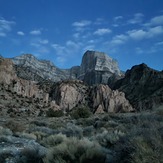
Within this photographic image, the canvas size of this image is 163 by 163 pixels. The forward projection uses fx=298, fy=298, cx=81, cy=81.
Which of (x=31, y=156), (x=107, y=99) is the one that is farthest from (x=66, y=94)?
(x=31, y=156)

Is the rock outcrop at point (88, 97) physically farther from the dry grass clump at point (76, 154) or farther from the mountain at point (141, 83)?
the dry grass clump at point (76, 154)

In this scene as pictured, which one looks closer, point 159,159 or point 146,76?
point 159,159

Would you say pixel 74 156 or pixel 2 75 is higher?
pixel 2 75

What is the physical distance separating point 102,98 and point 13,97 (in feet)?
169

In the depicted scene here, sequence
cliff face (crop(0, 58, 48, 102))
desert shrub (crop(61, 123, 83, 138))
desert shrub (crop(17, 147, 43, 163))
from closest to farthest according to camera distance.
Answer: desert shrub (crop(17, 147, 43, 163)) → desert shrub (crop(61, 123, 83, 138)) → cliff face (crop(0, 58, 48, 102))

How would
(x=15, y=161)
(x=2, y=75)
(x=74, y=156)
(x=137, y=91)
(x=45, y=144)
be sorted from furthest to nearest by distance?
(x=137, y=91) < (x=2, y=75) < (x=45, y=144) < (x=15, y=161) < (x=74, y=156)

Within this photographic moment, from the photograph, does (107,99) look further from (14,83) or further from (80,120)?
(80,120)

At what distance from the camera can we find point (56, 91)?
4729 inches

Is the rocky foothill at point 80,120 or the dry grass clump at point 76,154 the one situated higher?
the rocky foothill at point 80,120

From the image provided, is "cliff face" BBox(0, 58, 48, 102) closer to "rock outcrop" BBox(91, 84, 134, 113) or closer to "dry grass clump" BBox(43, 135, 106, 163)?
"rock outcrop" BBox(91, 84, 134, 113)

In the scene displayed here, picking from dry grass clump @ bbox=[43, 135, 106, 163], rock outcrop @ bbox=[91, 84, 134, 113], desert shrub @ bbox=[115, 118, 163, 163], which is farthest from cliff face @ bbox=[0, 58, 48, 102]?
desert shrub @ bbox=[115, 118, 163, 163]

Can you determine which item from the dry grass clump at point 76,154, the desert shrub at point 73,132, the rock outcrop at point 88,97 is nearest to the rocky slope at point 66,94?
the rock outcrop at point 88,97

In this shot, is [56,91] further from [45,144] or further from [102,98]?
[45,144]

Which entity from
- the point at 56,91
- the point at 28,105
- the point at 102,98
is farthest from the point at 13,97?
the point at 102,98
